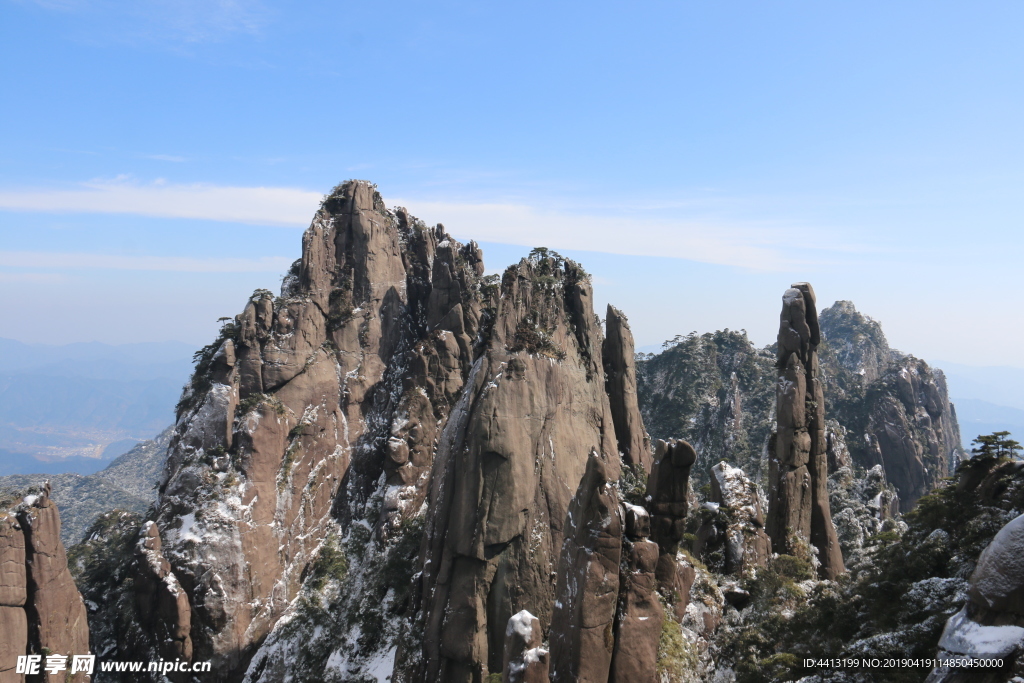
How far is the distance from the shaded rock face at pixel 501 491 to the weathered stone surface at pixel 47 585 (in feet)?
60.2

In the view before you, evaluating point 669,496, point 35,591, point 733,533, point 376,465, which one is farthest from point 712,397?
point 35,591

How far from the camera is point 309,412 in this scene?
50.3 meters

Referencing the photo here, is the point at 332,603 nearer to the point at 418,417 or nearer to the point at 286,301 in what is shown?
the point at 418,417

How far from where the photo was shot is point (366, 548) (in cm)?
4922

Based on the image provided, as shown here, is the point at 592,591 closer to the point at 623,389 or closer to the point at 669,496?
the point at 669,496

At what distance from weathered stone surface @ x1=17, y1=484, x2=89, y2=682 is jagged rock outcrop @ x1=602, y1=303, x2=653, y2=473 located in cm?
3292

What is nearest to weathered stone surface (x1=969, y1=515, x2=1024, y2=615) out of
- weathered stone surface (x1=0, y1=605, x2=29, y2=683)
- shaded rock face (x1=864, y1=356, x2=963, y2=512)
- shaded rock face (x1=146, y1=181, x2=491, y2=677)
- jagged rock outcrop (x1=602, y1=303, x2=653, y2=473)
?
shaded rock face (x1=146, y1=181, x2=491, y2=677)

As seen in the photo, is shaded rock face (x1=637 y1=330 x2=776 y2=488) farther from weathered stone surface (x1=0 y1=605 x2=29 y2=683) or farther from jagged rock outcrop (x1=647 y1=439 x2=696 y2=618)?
weathered stone surface (x1=0 y1=605 x2=29 y2=683)

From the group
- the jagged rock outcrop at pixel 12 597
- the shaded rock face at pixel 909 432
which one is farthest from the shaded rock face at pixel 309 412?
the shaded rock face at pixel 909 432

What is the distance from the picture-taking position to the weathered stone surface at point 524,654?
15.4 meters

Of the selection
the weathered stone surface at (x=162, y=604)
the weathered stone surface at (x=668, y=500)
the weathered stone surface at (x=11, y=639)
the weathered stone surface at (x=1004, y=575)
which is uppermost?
the weathered stone surface at (x=1004, y=575)

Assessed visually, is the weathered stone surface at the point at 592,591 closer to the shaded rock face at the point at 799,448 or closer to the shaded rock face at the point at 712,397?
the shaded rock face at the point at 799,448

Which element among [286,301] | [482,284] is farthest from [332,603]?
[482,284]

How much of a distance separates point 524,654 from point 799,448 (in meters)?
21.1
